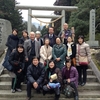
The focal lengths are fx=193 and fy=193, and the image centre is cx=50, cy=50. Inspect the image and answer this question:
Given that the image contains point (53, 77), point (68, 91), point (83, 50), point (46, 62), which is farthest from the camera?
point (83, 50)

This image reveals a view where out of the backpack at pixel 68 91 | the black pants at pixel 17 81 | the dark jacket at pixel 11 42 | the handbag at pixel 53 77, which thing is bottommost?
the backpack at pixel 68 91

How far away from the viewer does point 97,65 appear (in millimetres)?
7641

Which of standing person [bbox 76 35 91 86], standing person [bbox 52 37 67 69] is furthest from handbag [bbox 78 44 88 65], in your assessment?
standing person [bbox 52 37 67 69]

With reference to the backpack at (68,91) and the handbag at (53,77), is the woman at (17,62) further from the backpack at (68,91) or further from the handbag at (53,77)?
the backpack at (68,91)

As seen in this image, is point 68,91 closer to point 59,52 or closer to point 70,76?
point 70,76

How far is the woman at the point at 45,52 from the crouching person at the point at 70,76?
653 mm

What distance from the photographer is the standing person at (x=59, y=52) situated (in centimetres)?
582

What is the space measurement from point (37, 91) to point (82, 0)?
17.6 meters

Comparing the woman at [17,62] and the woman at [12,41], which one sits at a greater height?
the woman at [12,41]

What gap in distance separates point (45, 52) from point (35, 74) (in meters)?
0.84

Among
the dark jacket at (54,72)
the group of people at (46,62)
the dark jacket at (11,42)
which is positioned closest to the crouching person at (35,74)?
the group of people at (46,62)

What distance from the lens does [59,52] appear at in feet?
19.2

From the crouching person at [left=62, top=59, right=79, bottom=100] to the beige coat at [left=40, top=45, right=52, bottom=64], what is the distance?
2.19 feet

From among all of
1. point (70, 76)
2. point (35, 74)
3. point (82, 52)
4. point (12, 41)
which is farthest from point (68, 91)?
point (12, 41)
